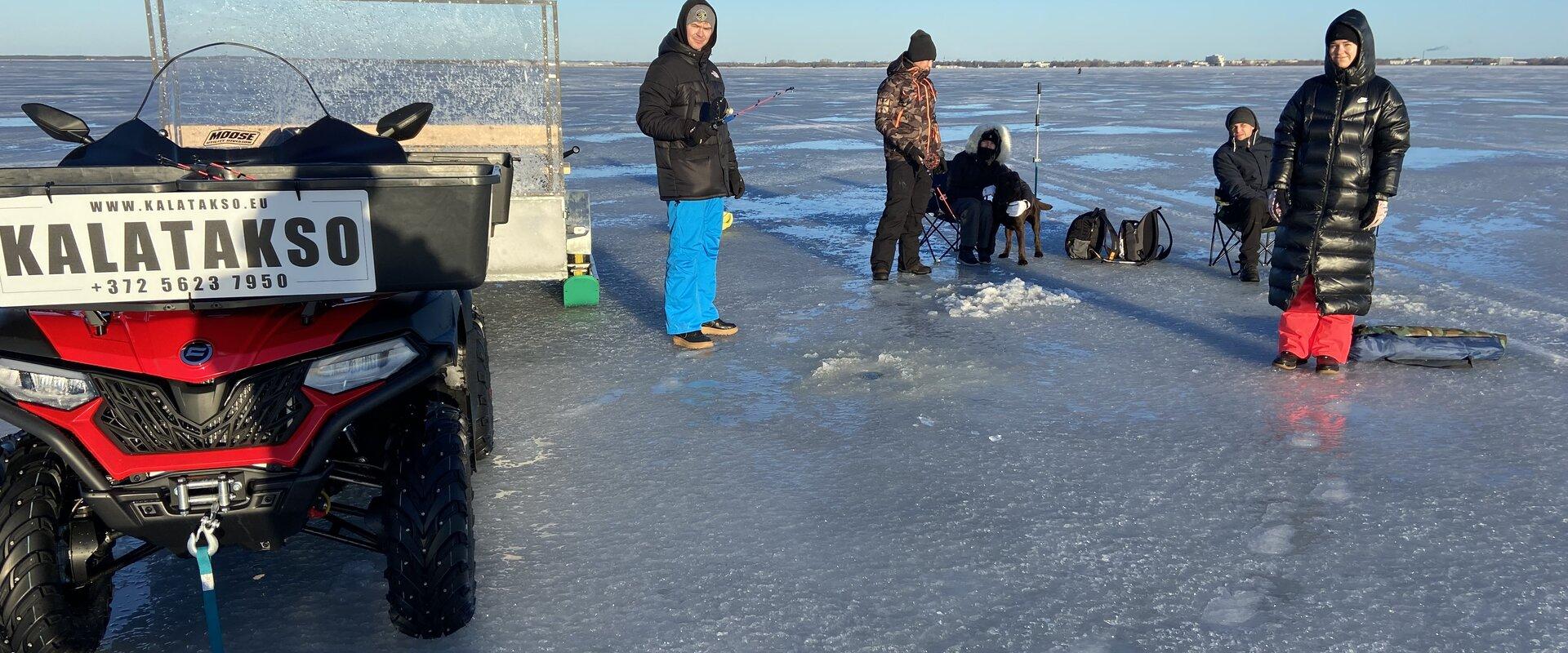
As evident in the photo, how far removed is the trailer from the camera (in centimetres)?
616

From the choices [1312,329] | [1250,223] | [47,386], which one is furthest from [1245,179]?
[47,386]

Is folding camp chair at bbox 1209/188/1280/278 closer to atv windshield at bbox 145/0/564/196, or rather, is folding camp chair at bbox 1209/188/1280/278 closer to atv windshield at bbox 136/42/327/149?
atv windshield at bbox 145/0/564/196

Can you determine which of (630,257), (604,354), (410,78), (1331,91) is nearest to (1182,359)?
(1331,91)

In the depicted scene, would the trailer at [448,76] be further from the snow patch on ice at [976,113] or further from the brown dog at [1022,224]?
the snow patch on ice at [976,113]

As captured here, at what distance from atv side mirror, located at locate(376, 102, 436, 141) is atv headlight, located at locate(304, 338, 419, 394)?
45.9 inches

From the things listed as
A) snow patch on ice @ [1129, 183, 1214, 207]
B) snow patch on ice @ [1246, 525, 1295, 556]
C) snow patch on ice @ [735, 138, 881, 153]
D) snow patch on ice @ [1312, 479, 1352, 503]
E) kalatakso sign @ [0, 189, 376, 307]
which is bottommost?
snow patch on ice @ [1246, 525, 1295, 556]

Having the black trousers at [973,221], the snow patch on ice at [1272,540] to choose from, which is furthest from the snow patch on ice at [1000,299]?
the snow patch on ice at [1272,540]

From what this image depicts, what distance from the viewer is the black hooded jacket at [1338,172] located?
5.03 meters

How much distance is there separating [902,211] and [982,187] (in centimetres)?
103

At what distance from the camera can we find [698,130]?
5.57 meters

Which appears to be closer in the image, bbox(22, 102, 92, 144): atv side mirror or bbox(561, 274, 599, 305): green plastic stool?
bbox(22, 102, 92, 144): atv side mirror

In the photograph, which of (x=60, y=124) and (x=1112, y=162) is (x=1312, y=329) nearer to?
(x=60, y=124)

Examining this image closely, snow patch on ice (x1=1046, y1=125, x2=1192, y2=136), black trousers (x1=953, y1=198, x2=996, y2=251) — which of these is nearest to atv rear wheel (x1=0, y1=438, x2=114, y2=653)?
black trousers (x1=953, y1=198, x2=996, y2=251)

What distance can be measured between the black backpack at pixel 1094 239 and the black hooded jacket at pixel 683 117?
369cm
